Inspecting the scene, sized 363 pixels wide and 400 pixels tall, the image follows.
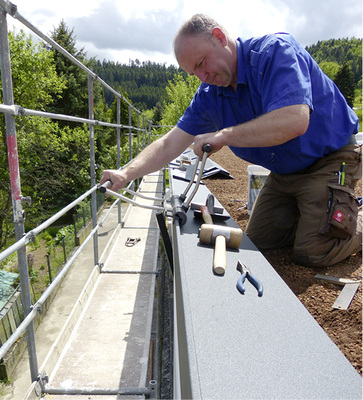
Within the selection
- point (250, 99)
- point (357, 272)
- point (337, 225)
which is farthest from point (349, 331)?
point (250, 99)

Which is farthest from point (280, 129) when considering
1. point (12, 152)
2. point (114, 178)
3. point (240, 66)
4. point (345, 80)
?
point (345, 80)

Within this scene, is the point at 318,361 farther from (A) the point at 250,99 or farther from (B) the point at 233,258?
(A) the point at 250,99

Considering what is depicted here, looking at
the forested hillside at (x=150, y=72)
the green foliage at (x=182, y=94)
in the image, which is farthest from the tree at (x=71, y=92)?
the forested hillside at (x=150, y=72)

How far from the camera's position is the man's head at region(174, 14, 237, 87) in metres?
1.79

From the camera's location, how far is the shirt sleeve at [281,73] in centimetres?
158

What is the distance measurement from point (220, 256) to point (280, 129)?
0.67 metres

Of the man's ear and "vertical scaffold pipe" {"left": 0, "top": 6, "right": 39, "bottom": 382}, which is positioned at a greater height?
the man's ear

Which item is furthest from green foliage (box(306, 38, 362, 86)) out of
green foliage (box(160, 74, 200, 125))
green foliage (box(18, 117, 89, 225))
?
green foliage (box(18, 117, 89, 225))

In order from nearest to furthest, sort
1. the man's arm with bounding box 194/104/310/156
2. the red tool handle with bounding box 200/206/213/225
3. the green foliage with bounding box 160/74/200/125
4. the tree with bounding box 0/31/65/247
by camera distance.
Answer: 1. the man's arm with bounding box 194/104/310/156
2. the red tool handle with bounding box 200/206/213/225
3. the tree with bounding box 0/31/65/247
4. the green foliage with bounding box 160/74/200/125

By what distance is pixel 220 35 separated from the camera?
1.82 m

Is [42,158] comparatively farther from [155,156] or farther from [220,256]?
[220,256]

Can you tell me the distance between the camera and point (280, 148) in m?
2.11

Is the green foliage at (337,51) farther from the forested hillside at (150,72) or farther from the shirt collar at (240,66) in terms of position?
the shirt collar at (240,66)

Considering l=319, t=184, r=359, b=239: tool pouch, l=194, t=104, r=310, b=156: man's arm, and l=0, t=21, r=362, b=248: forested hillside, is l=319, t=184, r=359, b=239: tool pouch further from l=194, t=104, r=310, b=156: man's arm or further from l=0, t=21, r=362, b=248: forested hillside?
l=0, t=21, r=362, b=248: forested hillside
